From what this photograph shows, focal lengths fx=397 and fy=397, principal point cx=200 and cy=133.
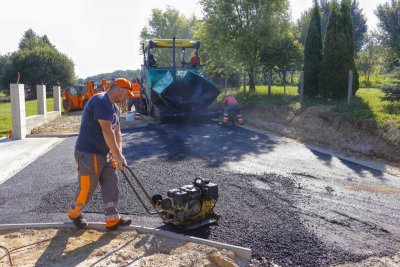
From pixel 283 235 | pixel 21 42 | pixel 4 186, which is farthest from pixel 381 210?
pixel 21 42

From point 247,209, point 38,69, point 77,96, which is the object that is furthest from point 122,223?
point 38,69

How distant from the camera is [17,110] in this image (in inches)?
427

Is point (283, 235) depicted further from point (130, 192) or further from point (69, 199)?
point (69, 199)

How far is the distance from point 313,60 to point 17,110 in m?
9.86

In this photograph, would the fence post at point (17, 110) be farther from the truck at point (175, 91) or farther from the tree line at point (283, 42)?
the tree line at point (283, 42)

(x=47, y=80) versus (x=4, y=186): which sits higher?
(x=47, y=80)

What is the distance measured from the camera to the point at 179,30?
4850 centimetres

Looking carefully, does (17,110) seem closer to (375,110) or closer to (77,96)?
(77,96)

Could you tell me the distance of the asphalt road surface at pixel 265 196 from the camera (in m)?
4.11

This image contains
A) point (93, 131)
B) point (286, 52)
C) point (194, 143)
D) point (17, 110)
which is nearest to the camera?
point (93, 131)

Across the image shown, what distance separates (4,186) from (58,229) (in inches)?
98.6

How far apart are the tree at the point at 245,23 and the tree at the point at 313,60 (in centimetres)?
207

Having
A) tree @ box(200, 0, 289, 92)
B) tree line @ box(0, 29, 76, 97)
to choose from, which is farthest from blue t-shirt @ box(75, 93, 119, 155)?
tree line @ box(0, 29, 76, 97)

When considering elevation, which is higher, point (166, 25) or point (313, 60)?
point (166, 25)
